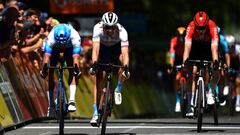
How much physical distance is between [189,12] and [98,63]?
118ft

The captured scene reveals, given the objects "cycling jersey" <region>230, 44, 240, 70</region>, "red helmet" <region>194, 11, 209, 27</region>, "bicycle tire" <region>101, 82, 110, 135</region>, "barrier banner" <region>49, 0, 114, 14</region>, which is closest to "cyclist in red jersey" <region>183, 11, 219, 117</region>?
"red helmet" <region>194, 11, 209, 27</region>

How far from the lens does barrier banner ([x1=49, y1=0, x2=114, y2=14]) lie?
27797mm

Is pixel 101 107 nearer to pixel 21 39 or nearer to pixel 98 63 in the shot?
pixel 98 63

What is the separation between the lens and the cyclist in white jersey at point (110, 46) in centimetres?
1716

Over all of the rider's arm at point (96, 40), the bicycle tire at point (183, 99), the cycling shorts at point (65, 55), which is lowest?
the bicycle tire at point (183, 99)

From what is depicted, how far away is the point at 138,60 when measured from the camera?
4191 cm

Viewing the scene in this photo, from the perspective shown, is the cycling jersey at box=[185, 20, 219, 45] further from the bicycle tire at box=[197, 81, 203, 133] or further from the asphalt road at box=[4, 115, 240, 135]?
the asphalt road at box=[4, 115, 240, 135]

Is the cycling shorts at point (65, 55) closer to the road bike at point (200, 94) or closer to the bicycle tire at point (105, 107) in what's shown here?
the bicycle tire at point (105, 107)

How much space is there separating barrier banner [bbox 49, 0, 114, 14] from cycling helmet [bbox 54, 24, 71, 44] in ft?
34.0

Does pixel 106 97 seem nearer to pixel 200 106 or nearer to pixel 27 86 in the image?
pixel 200 106

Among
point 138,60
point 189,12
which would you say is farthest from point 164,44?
point 138,60

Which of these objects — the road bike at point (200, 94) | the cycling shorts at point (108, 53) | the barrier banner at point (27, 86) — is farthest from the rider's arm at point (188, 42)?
the barrier banner at point (27, 86)

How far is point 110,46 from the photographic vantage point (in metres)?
18.0

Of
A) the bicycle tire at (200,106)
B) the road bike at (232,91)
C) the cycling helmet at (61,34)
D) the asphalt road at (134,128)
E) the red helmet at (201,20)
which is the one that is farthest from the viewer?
the road bike at (232,91)
